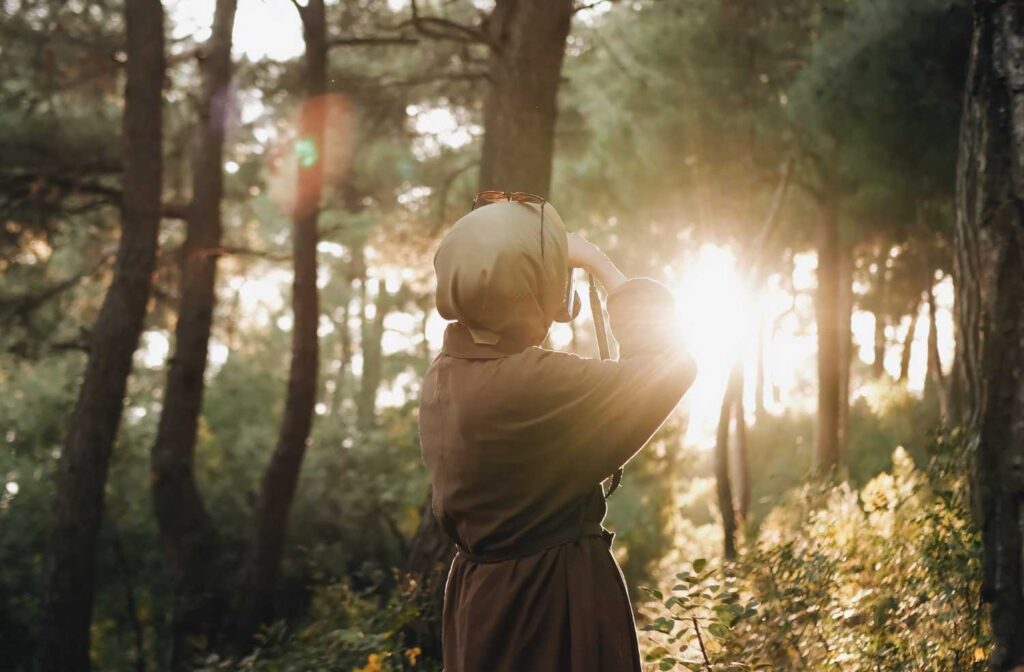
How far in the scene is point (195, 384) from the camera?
1127 centimetres

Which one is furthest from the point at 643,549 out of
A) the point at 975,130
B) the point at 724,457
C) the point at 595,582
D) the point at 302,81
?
the point at 595,582

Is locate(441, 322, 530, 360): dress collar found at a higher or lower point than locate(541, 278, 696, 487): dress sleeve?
higher

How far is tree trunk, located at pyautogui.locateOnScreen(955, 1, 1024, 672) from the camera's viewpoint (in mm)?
3438

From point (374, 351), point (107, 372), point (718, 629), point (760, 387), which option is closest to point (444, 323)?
point (718, 629)

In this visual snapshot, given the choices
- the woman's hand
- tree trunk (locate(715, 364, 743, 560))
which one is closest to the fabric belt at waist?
the woman's hand

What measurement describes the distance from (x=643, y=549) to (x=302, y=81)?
8691 mm

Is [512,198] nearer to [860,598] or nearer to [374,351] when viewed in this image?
[860,598]

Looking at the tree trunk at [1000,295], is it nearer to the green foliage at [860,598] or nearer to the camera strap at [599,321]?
the green foliage at [860,598]

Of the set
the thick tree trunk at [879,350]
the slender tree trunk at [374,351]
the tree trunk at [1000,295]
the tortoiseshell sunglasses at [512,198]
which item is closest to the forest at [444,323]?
the tree trunk at [1000,295]

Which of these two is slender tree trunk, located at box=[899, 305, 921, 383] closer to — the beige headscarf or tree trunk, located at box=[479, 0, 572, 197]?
tree trunk, located at box=[479, 0, 572, 197]

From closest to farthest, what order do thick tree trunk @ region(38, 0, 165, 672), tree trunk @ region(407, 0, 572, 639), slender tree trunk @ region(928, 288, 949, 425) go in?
tree trunk @ region(407, 0, 572, 639)
thick tree trunk @ region(38, 0, 165, 672)
slender tree trunk @ region(928, 288, 949, 425)

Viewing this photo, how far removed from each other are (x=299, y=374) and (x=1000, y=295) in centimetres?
821

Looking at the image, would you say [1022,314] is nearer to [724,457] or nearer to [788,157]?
[724,457]

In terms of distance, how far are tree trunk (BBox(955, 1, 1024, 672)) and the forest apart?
0.01m
